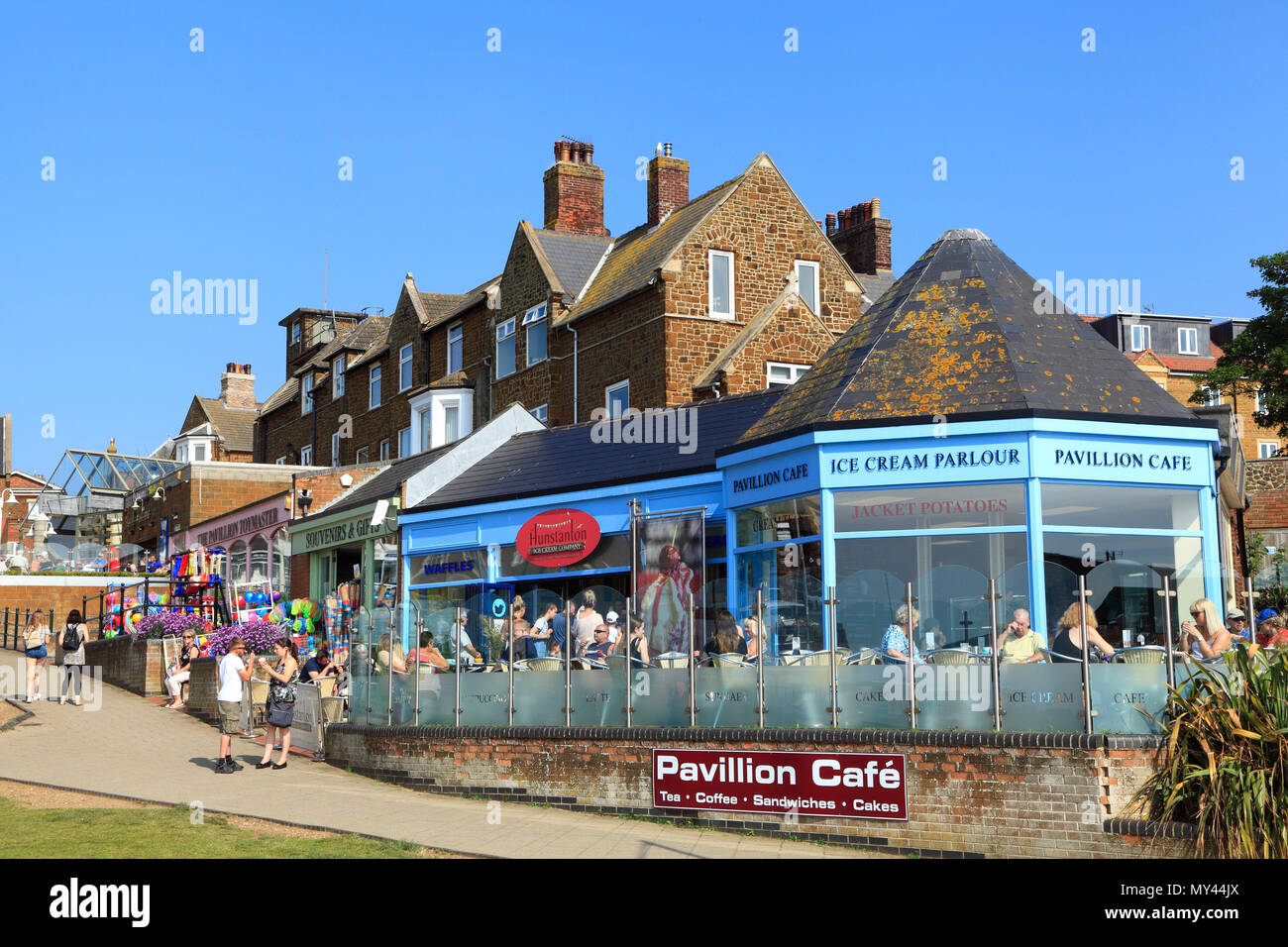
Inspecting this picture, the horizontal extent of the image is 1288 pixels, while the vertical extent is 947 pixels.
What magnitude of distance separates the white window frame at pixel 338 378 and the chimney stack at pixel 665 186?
48.9 feet

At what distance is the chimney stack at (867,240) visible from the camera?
3978 cm

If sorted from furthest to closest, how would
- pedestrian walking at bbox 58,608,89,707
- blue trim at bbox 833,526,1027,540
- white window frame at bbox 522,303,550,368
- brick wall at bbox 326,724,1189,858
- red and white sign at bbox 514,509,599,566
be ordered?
white window frame at bbox 522,303,550,368, pedestrian walking at bbox 58,608,89,707, red and white sign at bbox 514,509,599,566, blue trim at bbox 833,526,1027,540, brick wall at bbox 326,724,1189,858

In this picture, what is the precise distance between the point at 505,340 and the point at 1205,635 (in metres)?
23.6

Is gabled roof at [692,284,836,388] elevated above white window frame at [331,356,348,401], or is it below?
below

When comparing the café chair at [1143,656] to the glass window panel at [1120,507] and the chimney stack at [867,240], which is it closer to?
the glass window panel at [1120,507]

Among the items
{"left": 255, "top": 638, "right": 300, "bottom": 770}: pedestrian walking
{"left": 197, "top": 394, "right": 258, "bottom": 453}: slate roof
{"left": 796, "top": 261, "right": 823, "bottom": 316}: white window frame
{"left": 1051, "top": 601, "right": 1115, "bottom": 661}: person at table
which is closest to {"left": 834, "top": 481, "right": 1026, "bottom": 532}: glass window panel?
{"left": 1051, "top": 601, "right": 1115, "bottom": 661}: person at table

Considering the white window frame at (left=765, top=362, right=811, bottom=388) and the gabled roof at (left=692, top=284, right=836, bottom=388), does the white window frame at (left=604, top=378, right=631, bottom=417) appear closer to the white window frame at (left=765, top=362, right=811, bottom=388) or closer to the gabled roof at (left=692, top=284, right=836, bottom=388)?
the gabled roof at (left=692, top=284, right=836, bottom=388)

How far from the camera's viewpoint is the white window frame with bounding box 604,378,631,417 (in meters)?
29.0

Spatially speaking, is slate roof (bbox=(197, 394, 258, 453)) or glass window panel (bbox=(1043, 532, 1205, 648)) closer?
glass window panel (bbox=(1043, 532, 1205, 648))

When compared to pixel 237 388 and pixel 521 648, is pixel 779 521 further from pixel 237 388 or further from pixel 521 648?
pixel 237 388

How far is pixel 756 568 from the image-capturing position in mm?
16703

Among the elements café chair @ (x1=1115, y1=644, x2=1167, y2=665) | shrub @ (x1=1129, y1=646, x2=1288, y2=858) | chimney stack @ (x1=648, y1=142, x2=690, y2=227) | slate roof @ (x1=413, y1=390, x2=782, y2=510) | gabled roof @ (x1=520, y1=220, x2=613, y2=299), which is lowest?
shrub @ (x1=1129, y1=646, x2=1288, y2=858)

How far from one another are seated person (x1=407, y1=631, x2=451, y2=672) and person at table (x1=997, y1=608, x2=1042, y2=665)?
7.25 m
